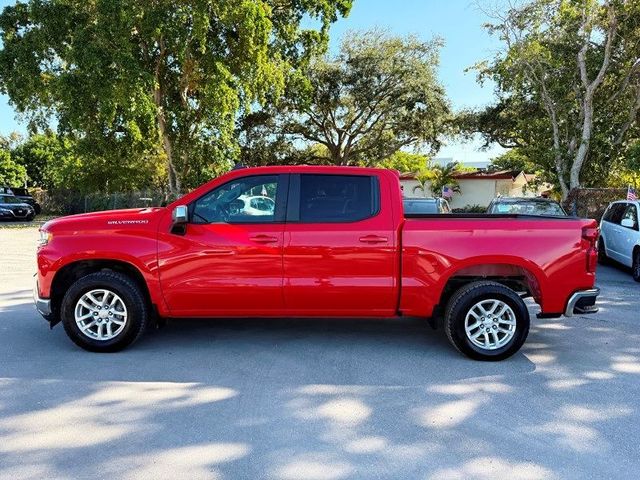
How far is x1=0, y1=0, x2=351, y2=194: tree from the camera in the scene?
18719 mm

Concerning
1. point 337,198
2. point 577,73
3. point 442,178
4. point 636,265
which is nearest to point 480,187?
point 442,178

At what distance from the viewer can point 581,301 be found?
5227 millimetres

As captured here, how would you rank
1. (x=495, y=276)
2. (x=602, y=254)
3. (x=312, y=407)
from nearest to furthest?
(x=312, y=407)
(x=495, y=276)
(x=602, y=254)

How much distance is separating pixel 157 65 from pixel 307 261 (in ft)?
63.0

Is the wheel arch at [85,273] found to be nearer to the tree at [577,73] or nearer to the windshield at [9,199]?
the tree at [577,73]

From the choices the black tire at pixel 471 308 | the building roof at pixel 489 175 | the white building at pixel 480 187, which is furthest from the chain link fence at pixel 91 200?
the black tire at pixel 471 308

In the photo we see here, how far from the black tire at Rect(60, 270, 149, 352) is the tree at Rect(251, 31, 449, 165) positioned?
22067 millimetres

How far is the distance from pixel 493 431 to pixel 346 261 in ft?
6.89

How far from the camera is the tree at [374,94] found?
28391mm

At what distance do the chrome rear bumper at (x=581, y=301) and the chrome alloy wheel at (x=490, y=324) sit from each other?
0.59 m

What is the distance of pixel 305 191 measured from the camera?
5.34 meters

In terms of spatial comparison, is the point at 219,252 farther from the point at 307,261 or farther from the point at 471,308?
the point at 471,308

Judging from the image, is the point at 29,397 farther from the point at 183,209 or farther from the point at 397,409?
the point at 397,409

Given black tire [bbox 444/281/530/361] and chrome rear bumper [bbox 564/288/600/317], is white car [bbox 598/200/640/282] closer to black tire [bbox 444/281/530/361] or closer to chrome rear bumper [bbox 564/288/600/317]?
chrome rear bumper [bbox 564/288/600/317]
